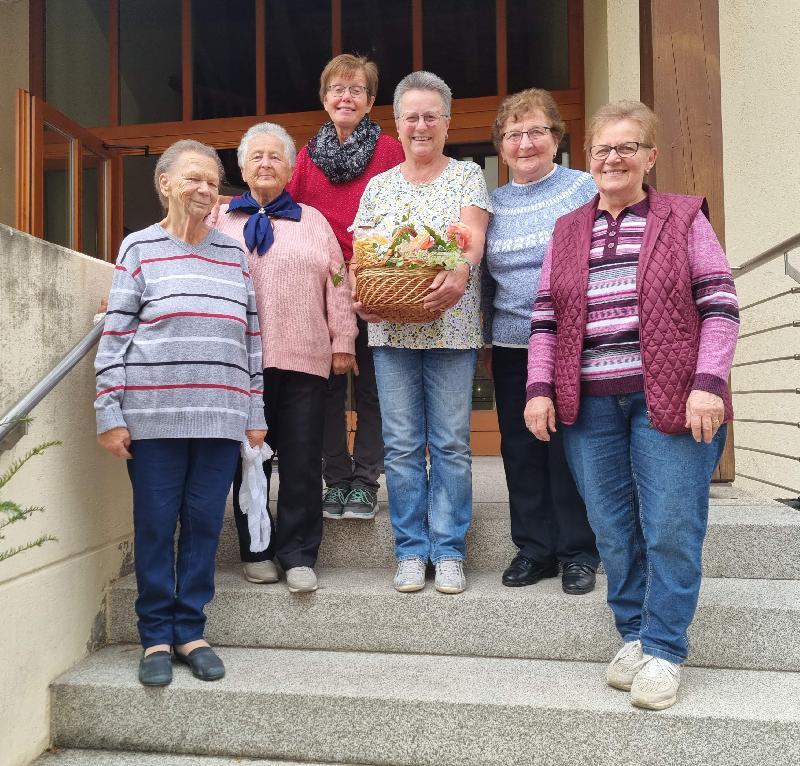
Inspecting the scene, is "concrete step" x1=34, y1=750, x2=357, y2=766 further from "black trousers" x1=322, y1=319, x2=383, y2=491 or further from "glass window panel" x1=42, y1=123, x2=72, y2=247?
"glass window panel" x1=42, y1=123, x2=72, y2=247

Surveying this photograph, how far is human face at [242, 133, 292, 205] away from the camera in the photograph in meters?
2.65

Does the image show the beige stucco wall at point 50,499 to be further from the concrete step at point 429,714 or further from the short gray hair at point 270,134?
the short gray hair at point 270,134

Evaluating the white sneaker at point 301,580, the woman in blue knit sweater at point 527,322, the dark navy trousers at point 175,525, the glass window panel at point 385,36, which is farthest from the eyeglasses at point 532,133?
the glass window panel at point 385,36

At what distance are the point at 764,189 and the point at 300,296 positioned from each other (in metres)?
3.06

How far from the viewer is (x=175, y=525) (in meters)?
2.36

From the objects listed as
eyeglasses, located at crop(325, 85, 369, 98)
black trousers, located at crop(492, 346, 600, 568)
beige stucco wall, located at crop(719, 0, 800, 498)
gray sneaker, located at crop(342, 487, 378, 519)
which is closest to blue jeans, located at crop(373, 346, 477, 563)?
black trousers, located at crop(492, 346, 600, 568)

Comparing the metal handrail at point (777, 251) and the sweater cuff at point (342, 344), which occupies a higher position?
the metal handrail at point (777, 251)

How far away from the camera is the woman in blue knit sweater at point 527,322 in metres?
2.57

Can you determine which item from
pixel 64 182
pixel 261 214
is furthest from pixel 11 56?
pixel 261 214

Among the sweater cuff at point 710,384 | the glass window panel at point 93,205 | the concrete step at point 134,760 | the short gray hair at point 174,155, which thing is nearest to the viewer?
the sweater cuff at point 710,384

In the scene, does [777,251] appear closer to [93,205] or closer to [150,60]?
[93,205]

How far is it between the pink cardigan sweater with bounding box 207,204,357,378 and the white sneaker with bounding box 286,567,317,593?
644mm

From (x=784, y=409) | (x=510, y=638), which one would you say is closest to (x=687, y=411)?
(x=510, y=638)

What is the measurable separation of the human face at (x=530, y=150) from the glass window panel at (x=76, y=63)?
147 inches
